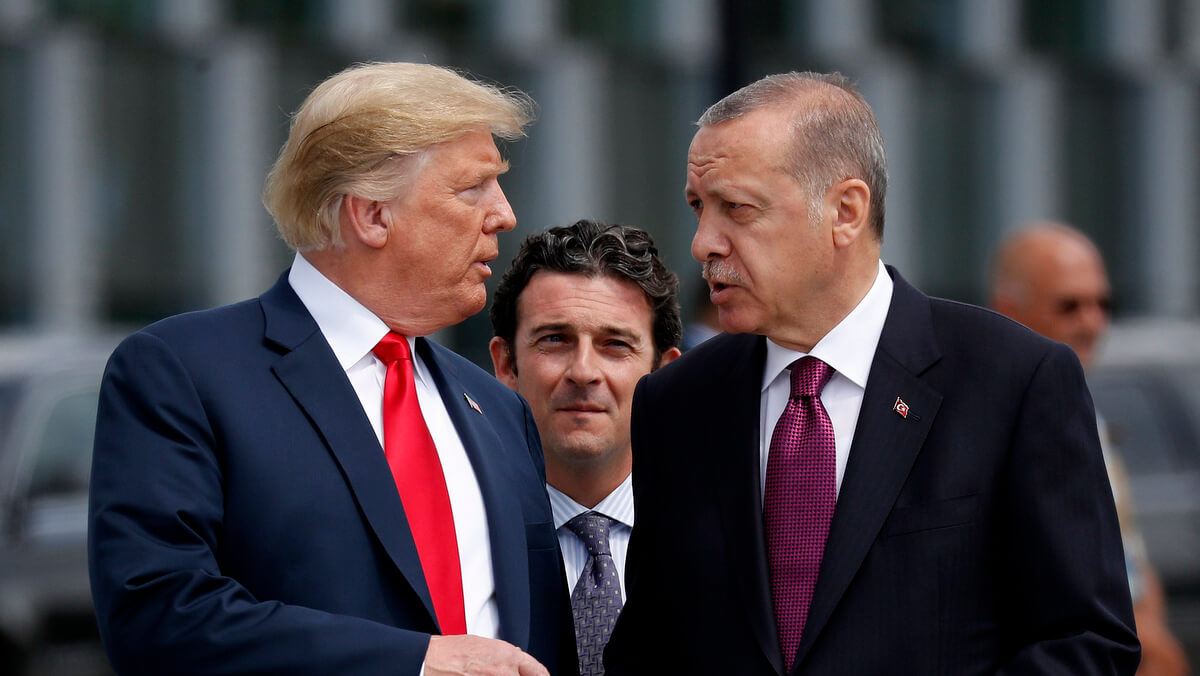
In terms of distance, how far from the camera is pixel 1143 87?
21.9 metres

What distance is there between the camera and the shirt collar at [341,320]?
3031mm

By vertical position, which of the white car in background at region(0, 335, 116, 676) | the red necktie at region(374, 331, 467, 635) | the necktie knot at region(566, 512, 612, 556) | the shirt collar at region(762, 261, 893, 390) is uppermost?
the shirt collar at region(762, 261, 893, 390)

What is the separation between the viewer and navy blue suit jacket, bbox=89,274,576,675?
2668 millimetres

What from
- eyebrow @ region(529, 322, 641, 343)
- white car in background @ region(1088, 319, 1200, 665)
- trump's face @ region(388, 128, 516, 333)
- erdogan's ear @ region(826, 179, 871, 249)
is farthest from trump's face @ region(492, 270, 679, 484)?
white car in background @ region(1088, 319, 1200, 665)

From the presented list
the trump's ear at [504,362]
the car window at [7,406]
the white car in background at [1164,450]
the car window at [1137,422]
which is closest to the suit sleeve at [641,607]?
the trump's ear at [504,362]

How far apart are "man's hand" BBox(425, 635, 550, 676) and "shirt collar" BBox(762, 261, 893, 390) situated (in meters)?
0.71

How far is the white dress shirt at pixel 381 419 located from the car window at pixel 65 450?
457cm

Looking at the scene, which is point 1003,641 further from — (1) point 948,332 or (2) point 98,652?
(2) point 98,652

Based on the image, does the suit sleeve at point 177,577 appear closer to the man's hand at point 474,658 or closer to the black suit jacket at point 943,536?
the man's hand at point 474,658

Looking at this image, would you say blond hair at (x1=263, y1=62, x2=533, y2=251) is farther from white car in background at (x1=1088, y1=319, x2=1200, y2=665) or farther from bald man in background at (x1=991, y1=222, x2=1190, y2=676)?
white car in background at (x1=1088, y1=319, x2=1200, y2=665)

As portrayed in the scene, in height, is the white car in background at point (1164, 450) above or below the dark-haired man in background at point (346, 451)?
below

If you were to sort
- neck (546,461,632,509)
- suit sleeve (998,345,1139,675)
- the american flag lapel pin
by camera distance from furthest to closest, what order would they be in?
1. neck (546,461,632,509)
2. the american flag lapel pin
3. suit sleeve (998,345,1139,675)

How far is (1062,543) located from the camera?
262 centimetres

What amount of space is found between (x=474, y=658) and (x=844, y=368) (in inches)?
32.6
